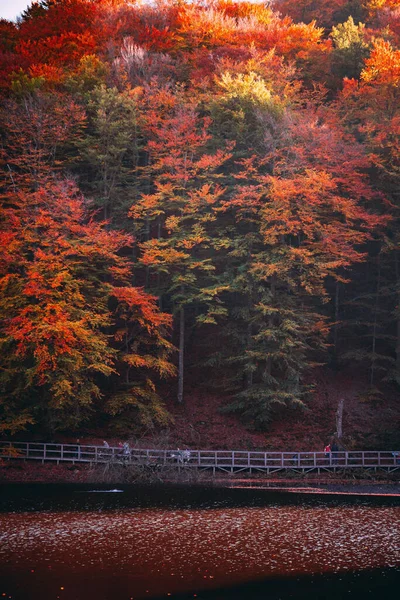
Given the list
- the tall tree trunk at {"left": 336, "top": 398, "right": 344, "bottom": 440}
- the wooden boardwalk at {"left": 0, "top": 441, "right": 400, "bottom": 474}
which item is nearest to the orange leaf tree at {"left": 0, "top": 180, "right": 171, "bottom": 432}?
the wooden boardwalk at {"left": 0, "top": 441, "right": 400, "bottom": 474}

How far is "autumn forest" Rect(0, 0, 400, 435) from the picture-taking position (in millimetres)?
31344

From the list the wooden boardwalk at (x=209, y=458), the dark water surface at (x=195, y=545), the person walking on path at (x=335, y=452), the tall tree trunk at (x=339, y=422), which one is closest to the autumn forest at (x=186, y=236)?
the wooden boardwalk at (x=209, y=458)

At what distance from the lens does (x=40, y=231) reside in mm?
35000

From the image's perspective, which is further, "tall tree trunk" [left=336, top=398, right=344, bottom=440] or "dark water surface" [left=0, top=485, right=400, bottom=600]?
"tall tree trunk" [left=336, top=398, right=344, bottom=440]

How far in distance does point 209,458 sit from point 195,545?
11453 mm

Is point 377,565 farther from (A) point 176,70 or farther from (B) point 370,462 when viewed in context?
(A) point 176,70

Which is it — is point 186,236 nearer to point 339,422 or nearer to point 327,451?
point 339,422

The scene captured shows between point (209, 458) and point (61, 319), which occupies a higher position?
point (61, 319)

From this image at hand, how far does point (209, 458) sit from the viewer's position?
3048cm

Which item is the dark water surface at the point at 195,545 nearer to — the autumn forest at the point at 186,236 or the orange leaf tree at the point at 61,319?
the orange leaf tree at the point at 61,319

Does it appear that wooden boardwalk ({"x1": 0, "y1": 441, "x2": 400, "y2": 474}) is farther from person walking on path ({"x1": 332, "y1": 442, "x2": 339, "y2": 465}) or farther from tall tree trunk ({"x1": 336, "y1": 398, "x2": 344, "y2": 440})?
tall tree trunk ({"x1": 336, "y1": 398, "x2": 344, "y2": 440})

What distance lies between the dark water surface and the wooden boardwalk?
11.7 ft

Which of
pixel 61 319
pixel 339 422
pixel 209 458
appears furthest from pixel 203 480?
pixel 61 319

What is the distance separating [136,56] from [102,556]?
35.0 metres
